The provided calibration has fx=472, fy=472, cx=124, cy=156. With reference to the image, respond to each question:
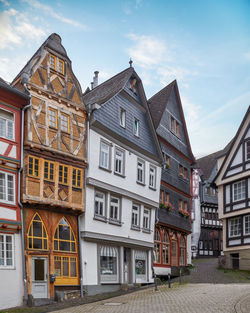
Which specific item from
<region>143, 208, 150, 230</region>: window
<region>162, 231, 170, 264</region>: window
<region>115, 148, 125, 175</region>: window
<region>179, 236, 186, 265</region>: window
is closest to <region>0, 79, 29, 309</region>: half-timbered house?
<region>115, 148, 125, 175</region>: window

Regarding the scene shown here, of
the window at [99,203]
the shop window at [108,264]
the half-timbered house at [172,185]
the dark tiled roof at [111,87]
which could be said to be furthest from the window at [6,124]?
the half-timbered house at [172,185]

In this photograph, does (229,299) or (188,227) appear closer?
(229,299)

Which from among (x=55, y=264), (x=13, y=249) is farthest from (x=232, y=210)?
(x=13, y=249)

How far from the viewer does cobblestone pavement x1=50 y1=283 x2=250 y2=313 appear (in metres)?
17.1

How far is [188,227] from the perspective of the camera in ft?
121

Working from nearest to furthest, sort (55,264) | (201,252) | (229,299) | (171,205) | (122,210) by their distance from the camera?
1. (229,299)
2. (55,264)
3. (122,210)
4. (171,205)
5. (201,252)

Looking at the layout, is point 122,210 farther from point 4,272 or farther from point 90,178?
point 4,272

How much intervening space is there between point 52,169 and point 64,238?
3.42m

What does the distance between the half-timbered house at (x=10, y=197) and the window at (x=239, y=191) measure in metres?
22.3

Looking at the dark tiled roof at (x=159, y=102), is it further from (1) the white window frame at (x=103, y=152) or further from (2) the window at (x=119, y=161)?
(1) the white window frame at (x=103, y=152)

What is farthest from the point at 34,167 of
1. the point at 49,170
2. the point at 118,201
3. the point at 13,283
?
the point at 118,201

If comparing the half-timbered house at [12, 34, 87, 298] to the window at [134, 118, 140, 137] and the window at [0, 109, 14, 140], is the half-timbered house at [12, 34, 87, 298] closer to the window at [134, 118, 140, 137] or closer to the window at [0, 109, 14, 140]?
the window at [0, 109, 14, 140]

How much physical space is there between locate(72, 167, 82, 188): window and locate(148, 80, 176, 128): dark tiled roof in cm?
1052

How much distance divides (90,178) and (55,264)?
190 inches
